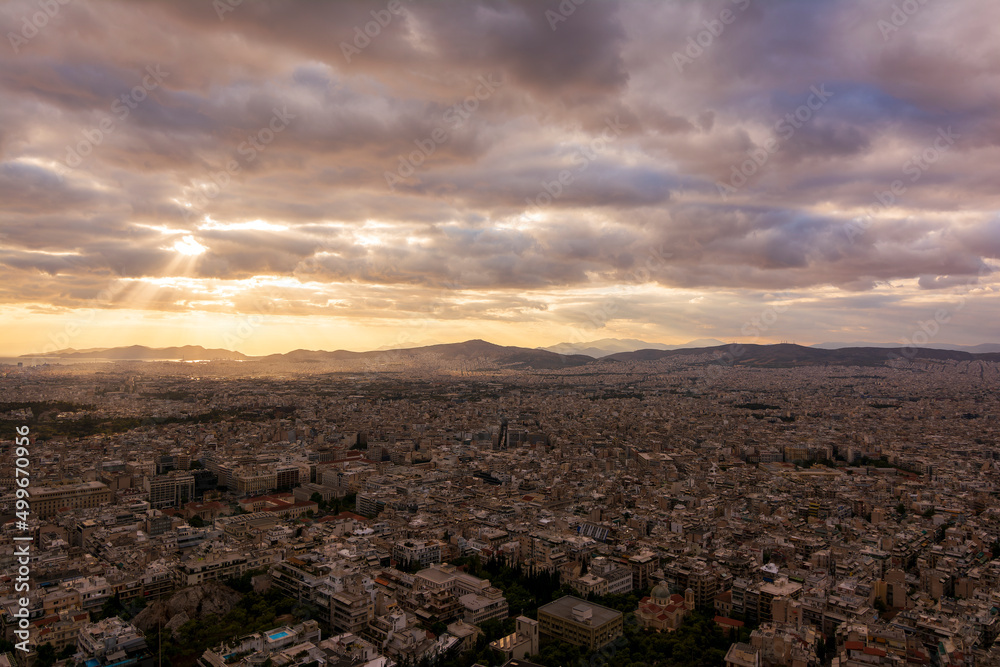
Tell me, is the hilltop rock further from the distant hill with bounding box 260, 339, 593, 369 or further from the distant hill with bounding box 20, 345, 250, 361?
the distant hill with bounding box 20, 345, 250, 361

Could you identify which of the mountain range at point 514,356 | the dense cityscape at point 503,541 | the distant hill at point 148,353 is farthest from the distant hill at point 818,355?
the distant hill at point 148,353

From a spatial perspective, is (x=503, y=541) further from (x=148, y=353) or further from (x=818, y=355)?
(x=148, y=353)

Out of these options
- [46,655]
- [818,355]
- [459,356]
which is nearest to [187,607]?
[46,655]

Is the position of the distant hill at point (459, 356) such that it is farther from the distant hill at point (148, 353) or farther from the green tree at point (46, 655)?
the green tree at point (46, 655)

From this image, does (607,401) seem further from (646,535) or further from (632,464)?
(646,535)

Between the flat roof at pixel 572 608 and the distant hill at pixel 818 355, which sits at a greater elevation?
the distant hill at pixel 818 355
